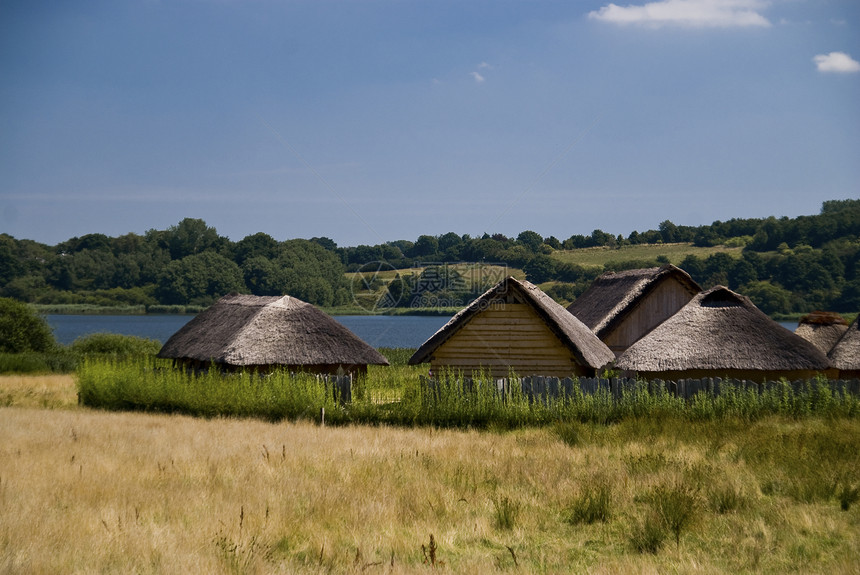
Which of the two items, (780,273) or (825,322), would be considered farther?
(780,273)

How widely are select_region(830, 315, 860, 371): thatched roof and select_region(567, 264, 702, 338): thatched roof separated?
5064 millimetres

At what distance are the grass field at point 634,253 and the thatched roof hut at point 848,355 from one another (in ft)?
341

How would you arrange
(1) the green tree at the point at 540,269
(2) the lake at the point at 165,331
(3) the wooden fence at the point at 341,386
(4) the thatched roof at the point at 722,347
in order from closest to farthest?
1. (3) the wooden fence at the point at 341,386
2. (4) the thatched roof at the point at 722,347
3. (2) the lake at the point at 165,331
4. (1) the green tree at the point at 540,269

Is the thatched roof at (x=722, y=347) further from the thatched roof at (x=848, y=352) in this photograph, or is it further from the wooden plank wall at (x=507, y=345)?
the thatched roof at (x=848, y=352)

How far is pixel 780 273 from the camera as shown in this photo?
11606 cm

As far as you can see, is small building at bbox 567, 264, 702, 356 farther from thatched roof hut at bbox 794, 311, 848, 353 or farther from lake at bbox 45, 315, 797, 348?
lake at bbox 45, 315, 797, 348

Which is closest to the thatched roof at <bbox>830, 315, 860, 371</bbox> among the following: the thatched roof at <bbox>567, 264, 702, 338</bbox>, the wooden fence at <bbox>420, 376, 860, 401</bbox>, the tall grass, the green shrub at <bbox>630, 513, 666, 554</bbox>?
the thatched roof at <bbox>567, 264, 702, 338</bbox>

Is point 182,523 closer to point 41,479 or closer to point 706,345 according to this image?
point 41,479

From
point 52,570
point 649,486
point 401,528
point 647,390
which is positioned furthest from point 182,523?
point 647,390

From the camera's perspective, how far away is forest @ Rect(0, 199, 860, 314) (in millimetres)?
109125

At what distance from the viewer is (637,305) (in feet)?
97.3

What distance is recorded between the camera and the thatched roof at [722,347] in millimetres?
23094

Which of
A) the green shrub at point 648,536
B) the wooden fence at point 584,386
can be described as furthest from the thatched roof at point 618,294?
the green shrub at point 648,536

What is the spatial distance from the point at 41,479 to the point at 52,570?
14.8ft
